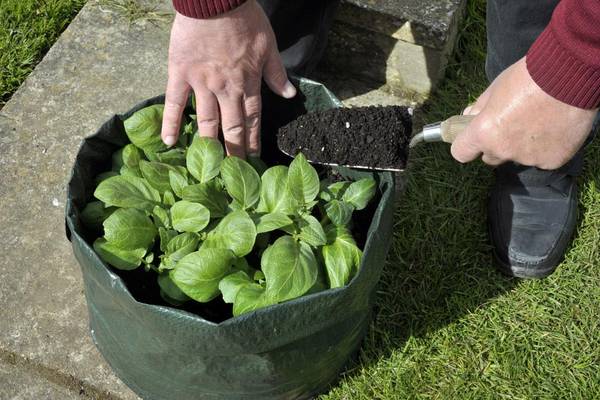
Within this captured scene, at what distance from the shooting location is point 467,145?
4.67 feet

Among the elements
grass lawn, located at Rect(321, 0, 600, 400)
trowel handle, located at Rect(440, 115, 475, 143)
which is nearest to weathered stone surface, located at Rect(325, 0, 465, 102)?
grass lawn, located at Rect(321, 0, 600, 400)

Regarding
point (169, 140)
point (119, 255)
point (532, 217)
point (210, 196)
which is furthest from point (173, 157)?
point (532, 217)

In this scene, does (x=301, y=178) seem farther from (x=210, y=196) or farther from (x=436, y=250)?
(x=436, y=250)

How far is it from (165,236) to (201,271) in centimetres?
13

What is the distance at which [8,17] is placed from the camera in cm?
235

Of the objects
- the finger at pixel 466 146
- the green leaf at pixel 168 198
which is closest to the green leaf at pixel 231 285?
the green leaf at pixel 168 198

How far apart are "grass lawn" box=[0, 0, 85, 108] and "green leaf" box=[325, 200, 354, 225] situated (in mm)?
1253

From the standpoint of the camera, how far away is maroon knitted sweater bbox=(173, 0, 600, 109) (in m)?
1.23

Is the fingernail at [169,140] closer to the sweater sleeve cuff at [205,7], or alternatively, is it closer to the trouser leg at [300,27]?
the sweater sleeve cuff at [205,7]

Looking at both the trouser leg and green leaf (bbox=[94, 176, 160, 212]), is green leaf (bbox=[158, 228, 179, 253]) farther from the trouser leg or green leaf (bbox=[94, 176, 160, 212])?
the trouser leg

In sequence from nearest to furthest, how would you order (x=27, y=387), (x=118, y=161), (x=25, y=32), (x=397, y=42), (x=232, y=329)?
1. (x=232, y=329)
2. (x=118, y=161)
3. (x=27, y=387)
4. (x=397, y=42)
5. (x=25, y=32)

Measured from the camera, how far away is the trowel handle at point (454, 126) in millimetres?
1481

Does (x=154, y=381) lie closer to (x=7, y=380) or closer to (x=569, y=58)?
(x=7, y=380)

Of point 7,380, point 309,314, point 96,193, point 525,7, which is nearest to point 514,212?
point 525,7
